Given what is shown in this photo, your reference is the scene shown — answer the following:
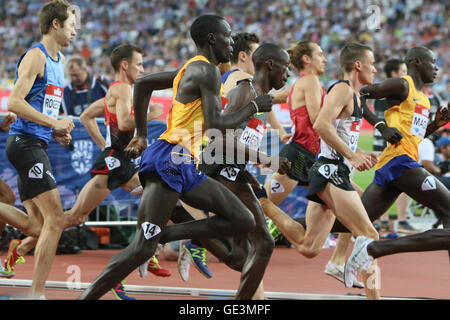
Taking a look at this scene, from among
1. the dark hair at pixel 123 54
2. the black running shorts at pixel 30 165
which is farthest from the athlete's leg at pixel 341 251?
the dark hair at pixel 123 54

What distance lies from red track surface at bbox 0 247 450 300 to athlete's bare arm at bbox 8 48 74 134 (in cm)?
146

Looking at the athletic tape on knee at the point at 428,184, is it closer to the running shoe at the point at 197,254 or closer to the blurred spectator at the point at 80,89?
the running shoe at the point at 197,254

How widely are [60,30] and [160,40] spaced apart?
25.5m

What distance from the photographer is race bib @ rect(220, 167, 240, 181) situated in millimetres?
5355

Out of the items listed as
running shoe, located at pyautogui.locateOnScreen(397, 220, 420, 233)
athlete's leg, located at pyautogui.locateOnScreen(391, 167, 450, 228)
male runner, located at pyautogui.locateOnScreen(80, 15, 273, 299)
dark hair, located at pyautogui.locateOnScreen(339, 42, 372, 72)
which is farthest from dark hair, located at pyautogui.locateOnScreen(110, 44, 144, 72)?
running shoe, located at pyautogui.locateOnScreen(397, 220, 420, 233)

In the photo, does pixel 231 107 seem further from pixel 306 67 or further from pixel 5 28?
pixel 5 28

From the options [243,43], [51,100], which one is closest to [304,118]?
[243,43]

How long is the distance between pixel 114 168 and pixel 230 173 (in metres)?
2.19

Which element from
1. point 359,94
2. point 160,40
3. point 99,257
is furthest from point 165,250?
point 160,40

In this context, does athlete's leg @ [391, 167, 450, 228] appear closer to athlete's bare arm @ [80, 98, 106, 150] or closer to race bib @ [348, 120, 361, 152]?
race bib @ [348, 120, 361, 152]

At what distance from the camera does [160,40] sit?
102 ft

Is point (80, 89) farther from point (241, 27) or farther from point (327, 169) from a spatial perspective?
point (241, 27)

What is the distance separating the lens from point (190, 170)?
450 centimetres
